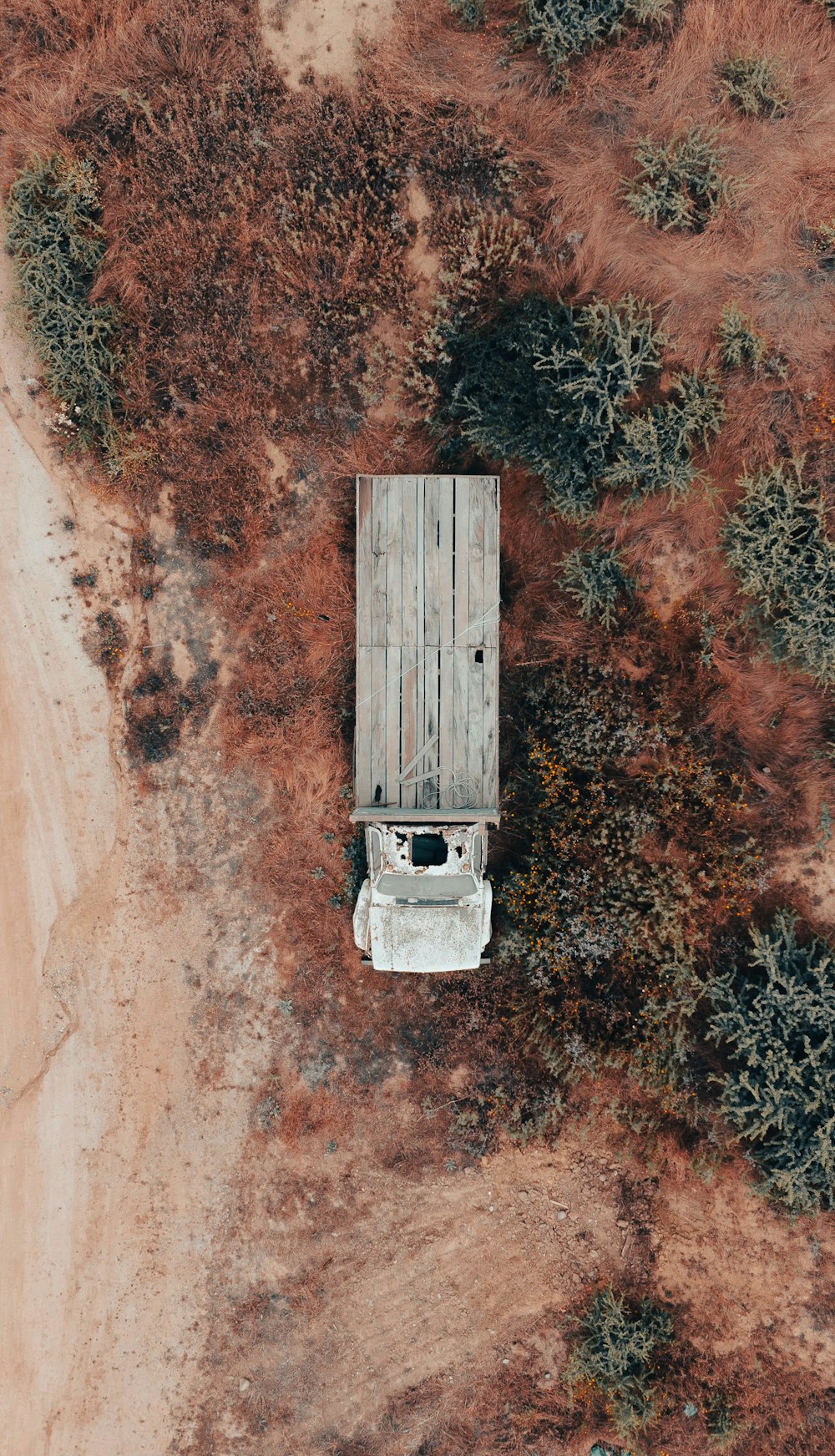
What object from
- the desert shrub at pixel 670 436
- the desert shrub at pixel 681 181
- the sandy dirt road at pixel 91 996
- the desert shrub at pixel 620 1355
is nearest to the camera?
the desert shrub at pixel 681 181

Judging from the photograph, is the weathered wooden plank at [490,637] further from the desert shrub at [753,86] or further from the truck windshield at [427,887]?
the desert shrub at [753,86]

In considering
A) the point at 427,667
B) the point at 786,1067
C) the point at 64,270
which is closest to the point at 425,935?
the point at 427,667

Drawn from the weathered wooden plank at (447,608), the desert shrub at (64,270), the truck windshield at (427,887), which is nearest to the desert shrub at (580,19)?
the weathered wooden plank at (447,608)

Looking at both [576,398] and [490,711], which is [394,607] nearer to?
[490,711]

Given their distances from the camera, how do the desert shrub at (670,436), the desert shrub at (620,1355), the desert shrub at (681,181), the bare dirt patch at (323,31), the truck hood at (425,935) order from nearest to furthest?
the truck hood at (425,935) → the desert shrub at (681,181) → the desert shrub at (670,436) → the desert shrub at (620,1355) → the bare dirt patch at (323,31)

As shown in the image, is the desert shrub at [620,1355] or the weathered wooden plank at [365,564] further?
the desert shrub at [620,1355]

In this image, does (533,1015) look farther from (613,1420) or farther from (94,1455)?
(94,1455)

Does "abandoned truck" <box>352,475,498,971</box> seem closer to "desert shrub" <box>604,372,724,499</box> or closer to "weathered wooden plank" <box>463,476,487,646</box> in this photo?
"weathered wooden plank" <box>463,476,487,646</box>

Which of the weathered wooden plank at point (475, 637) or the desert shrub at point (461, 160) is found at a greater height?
the desert shrub at point (461, 160)
